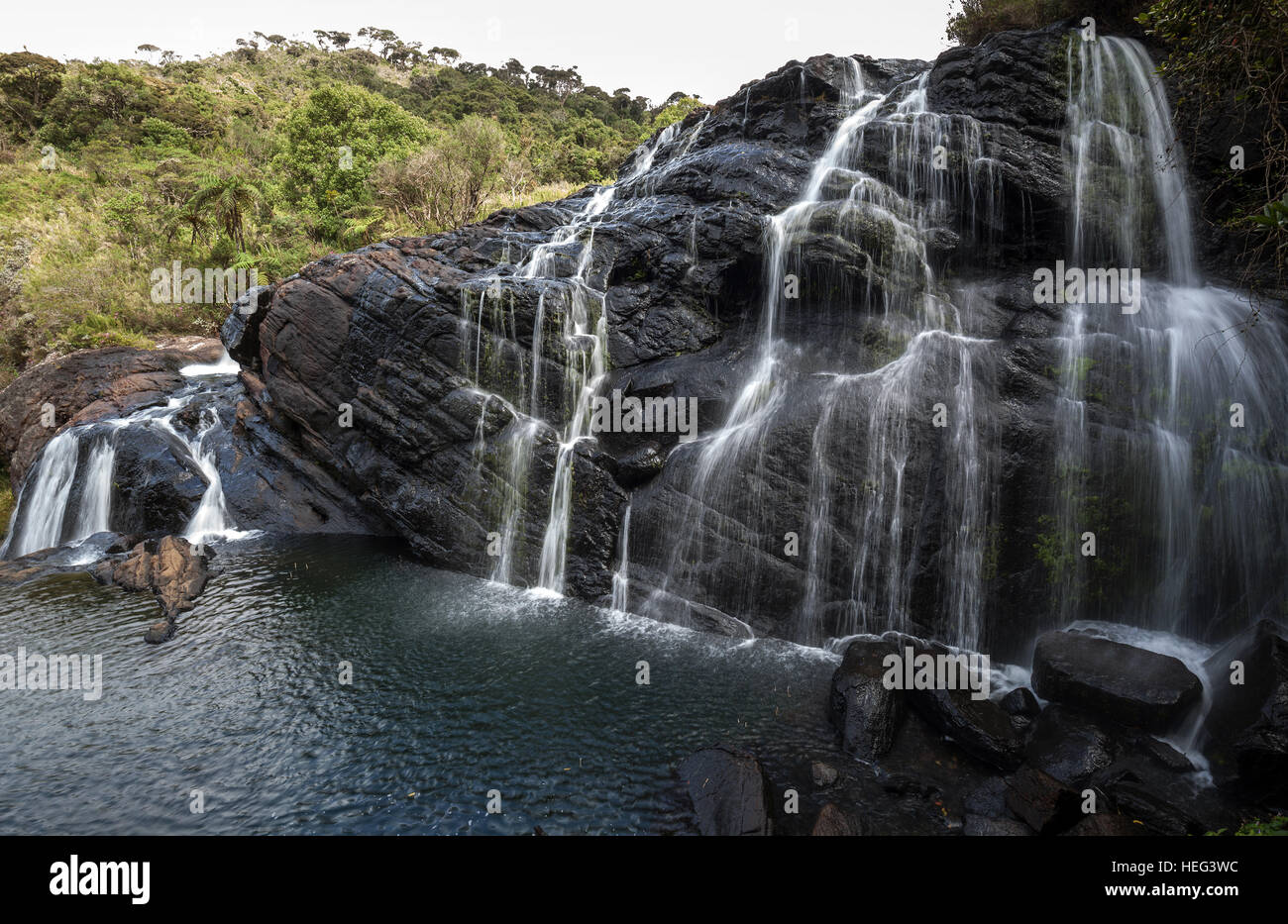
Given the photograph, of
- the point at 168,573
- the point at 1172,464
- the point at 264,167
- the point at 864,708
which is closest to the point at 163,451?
the point at 168,573

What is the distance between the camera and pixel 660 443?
13250mm

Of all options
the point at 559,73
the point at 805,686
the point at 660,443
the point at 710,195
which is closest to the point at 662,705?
the point at 805,686

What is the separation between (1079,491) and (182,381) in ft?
86.0

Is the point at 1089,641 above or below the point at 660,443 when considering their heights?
below

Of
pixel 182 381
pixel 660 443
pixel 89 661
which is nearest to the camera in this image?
pixel 89 661

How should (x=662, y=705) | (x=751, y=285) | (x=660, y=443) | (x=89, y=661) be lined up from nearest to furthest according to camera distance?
(x=662, y=705)
(x=89, y=661)
(x=660, y=443)
(x=751, y=285)

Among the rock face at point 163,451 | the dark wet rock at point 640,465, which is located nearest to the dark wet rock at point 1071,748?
the dark wet rock at point 640,465

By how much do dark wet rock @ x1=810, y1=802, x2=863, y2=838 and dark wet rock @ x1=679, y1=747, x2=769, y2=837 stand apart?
1.95ft

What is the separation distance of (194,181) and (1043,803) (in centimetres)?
4102

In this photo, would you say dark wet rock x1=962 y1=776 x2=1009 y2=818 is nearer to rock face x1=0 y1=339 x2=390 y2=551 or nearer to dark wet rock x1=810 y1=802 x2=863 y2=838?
dark wet rock x1=810 y1=802 x2=863 y2=838

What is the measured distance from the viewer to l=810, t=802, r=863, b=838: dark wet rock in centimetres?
627

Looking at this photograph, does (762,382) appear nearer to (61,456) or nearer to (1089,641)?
(1089,641)

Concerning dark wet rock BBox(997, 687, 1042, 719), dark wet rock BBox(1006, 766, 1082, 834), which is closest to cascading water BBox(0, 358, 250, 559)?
dark wet rock BBox(1006, 766, 1082, 834)

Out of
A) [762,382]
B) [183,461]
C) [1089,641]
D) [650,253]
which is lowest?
[1089,641]
